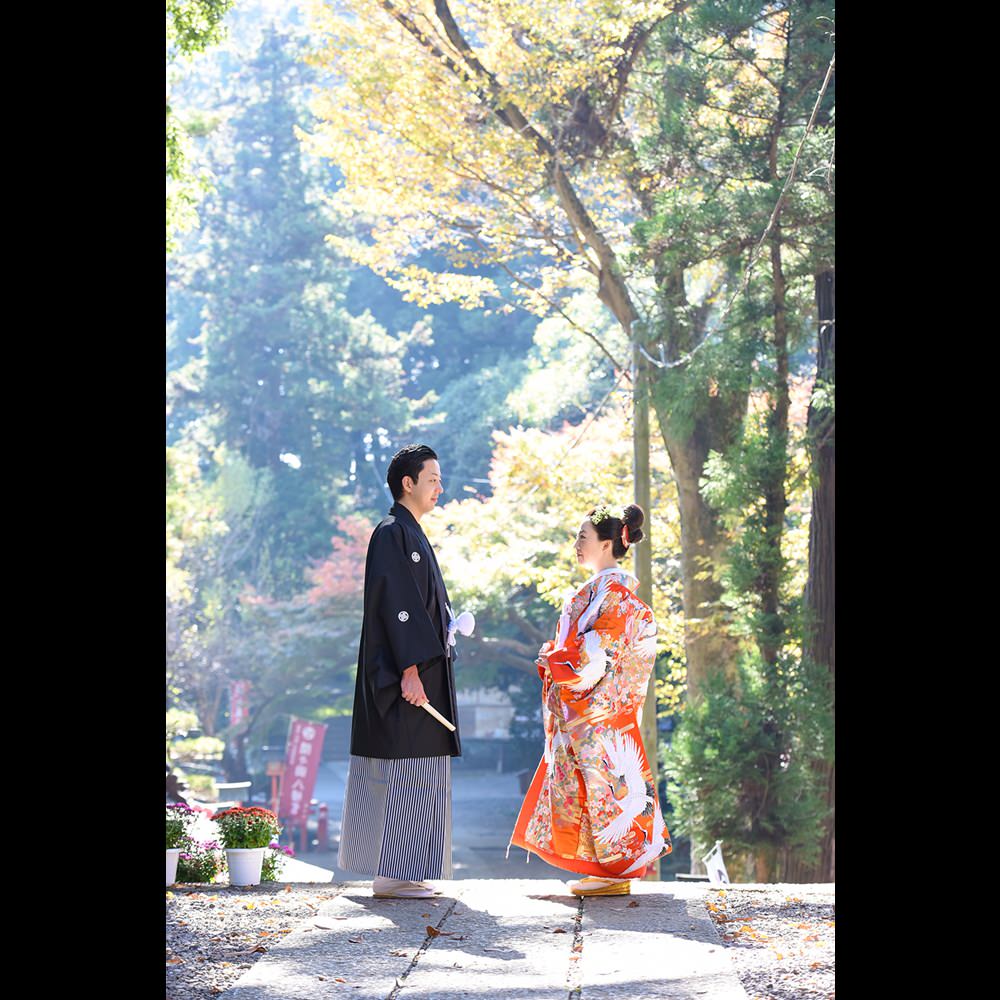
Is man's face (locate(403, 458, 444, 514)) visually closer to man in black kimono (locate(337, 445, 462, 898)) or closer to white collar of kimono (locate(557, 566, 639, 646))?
man in black kimono (locate(337, 445, 462, 898))

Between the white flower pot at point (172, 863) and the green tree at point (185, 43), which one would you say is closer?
the white flower pot at point (172, 863)

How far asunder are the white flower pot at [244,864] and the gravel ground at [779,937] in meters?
1.81

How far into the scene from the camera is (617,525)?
16.6ft

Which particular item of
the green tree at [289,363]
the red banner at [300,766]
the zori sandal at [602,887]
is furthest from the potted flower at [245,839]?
the green tree at [289,363]

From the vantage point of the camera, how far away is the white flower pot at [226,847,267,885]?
5.46 meters

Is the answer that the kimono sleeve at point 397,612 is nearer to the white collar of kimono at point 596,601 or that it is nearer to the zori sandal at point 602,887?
the white collar of kimono at point 596,601

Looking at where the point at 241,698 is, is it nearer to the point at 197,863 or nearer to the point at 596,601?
the point at 197,863

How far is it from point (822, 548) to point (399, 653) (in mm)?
5684

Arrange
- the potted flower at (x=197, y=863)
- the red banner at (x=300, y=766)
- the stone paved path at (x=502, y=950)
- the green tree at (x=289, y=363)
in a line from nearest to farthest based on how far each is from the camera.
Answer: the stone paved path at (x=502, y=950) → the potted flower at (x=197, y=863) → the red banner at (x=300, y=766) → the green tree at (x=289, y=363)

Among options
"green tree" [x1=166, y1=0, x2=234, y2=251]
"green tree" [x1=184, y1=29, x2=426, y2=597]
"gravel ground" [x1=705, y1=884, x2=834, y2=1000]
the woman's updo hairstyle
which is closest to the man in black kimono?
the woman's updo hairstyle

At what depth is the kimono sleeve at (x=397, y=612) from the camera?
483cm
